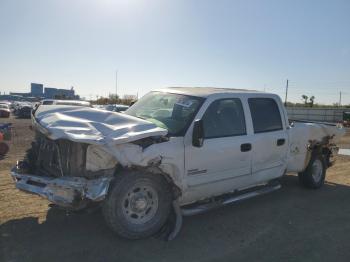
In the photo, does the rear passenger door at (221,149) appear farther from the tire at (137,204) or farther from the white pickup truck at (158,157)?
the tire at (137,204)

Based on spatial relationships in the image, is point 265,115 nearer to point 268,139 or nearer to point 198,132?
point 268,139

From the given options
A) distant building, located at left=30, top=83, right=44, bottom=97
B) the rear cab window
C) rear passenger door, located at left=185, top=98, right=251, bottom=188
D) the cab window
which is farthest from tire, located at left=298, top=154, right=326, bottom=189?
distant building, located at left=30, top=83, right=44, bottom=97

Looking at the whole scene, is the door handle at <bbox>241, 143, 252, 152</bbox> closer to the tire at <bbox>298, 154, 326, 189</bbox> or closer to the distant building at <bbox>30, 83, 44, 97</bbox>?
the tire at <bbox>298, 154, 326, 189</bbox>

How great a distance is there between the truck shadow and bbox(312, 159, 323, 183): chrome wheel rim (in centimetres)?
155

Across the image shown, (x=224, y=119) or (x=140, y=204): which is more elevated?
(x=224, y=119)

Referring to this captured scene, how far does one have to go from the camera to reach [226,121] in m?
5.69

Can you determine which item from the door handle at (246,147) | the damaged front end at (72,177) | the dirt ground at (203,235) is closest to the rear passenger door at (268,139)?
the door handle at (246,147)

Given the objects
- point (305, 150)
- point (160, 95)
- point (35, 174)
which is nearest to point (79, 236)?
point (35, 174)

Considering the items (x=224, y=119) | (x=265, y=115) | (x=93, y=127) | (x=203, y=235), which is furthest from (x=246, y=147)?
(x=93, y=127)

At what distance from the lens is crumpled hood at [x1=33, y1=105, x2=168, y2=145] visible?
4316mm

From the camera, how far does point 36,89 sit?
390ft

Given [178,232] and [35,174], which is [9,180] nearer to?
[35,174]

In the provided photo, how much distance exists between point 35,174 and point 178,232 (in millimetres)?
1975

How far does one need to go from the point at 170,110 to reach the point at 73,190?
1.92m
